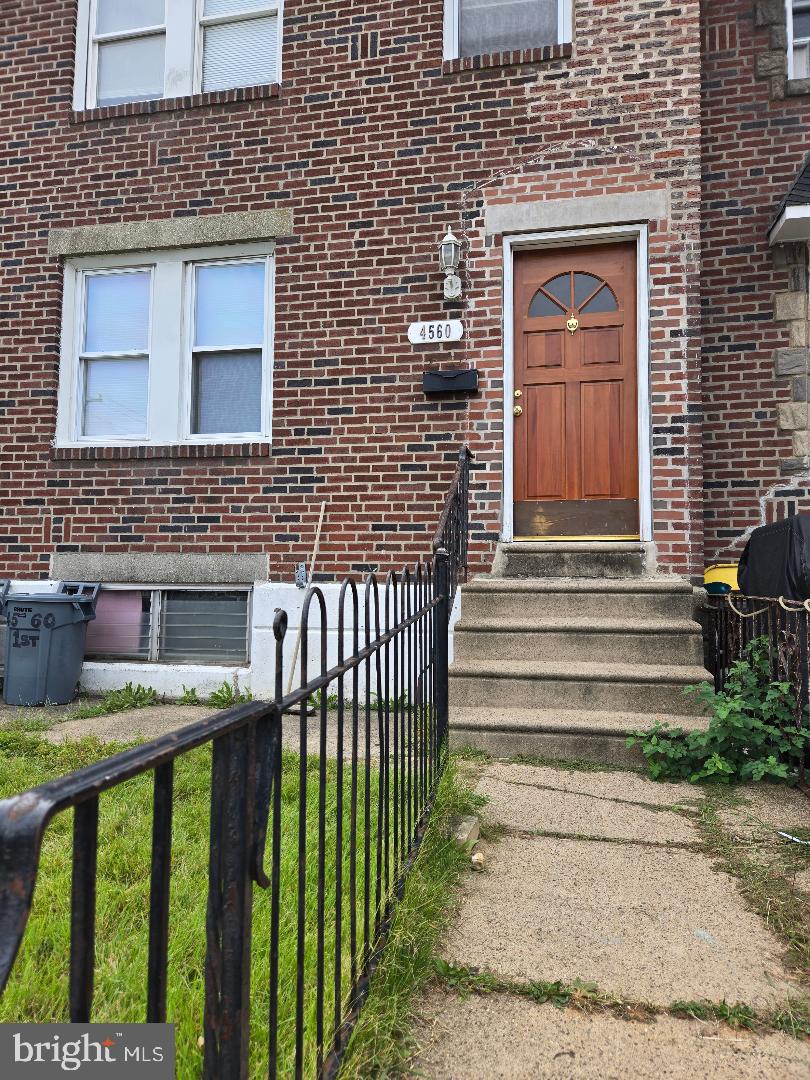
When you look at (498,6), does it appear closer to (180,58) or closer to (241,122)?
(241,122)

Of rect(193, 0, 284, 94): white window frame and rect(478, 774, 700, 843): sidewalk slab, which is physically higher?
rect(193, 0, 284, 94): white window frame

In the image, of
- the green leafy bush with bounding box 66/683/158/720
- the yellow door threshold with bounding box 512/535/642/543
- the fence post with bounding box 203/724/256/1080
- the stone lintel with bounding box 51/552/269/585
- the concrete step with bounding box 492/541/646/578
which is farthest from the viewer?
the stone lintel with bounding box 51/552/269/585

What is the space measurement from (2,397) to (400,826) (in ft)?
19.9

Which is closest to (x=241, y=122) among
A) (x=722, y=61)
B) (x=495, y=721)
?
(x=722, y=61)

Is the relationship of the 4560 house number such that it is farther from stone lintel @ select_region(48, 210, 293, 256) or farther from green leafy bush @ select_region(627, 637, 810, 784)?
green leafy bush @ select_region(627, 637, 810, 784)

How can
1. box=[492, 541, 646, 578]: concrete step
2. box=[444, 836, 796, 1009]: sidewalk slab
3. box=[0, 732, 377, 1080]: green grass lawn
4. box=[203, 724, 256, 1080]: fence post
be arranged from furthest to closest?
1. box=[492, 541, 646, 578]: concrete step
2. box=[444, 836, 796, 1009]: sidewalk slab
3. box=[0, 732, 377, 1080]: green grass lawn
4. box=[203, 724, 256, 1080]: fence post

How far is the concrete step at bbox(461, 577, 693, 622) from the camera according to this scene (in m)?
4.99

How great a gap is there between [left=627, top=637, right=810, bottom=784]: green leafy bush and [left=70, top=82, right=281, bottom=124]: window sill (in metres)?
6.13

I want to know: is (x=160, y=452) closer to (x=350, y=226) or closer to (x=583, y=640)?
(x=350, y=226)

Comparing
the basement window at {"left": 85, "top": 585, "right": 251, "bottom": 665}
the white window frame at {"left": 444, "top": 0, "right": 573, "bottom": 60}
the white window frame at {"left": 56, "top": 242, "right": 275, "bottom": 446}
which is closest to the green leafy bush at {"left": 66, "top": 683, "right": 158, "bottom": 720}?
the basement window at {"left": 85, "top": 585, "right": 251, "bottom": 665}

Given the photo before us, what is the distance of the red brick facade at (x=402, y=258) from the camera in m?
5.76

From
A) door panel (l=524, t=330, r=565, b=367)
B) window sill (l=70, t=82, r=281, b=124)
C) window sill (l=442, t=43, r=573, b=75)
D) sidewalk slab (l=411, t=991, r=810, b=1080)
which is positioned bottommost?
sidewalk slab (l=411, t=991, r=810, b=1080)

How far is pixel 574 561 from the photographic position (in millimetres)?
5508

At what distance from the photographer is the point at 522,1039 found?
1.77 meters
